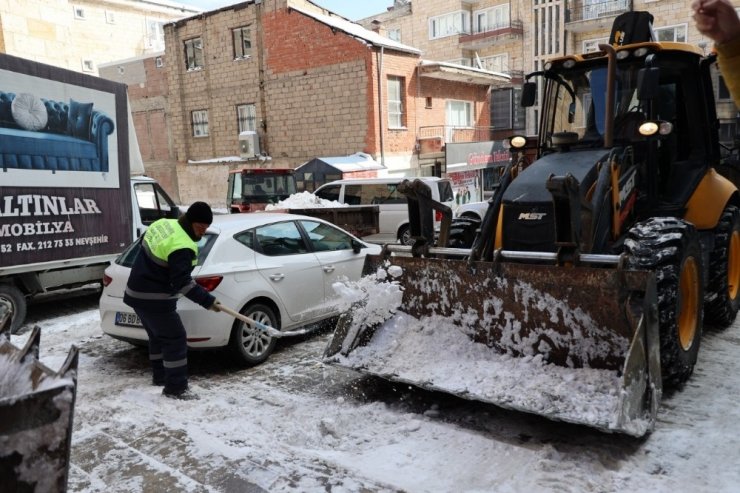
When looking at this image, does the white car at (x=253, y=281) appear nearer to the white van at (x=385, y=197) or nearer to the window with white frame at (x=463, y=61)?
the white van at (x=385, y=197)

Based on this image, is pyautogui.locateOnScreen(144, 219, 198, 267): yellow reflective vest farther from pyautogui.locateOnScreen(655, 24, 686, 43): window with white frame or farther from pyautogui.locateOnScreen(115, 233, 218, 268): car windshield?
pyautogui.locateOnScreen(655, 24, 686, 43): window with white frame

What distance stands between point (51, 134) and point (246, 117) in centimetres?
1805

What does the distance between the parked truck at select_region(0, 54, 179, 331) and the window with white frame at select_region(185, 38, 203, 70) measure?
1880cm

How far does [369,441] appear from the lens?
4.12 m

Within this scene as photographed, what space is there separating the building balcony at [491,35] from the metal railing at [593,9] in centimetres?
297

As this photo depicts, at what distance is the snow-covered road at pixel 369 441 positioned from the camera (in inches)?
139

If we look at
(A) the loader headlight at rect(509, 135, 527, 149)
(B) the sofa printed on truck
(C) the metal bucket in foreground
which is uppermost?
(B) the sofa printed on truck

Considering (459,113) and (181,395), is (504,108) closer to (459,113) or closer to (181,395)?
(459,113)

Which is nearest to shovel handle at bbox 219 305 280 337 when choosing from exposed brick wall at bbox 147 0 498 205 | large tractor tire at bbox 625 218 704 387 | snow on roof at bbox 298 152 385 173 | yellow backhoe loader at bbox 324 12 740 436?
yellow backhoe loader at bbox 324 12 740 436

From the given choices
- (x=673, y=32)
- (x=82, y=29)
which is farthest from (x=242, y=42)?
(x=673, y=32)

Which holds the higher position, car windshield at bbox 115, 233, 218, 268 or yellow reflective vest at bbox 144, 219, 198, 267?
yellow reflective vest at bbox 144, 219, 198, 267

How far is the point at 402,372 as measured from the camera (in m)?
4.69

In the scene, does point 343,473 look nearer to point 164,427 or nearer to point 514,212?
point 164,427

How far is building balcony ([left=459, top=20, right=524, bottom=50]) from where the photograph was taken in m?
33.0
